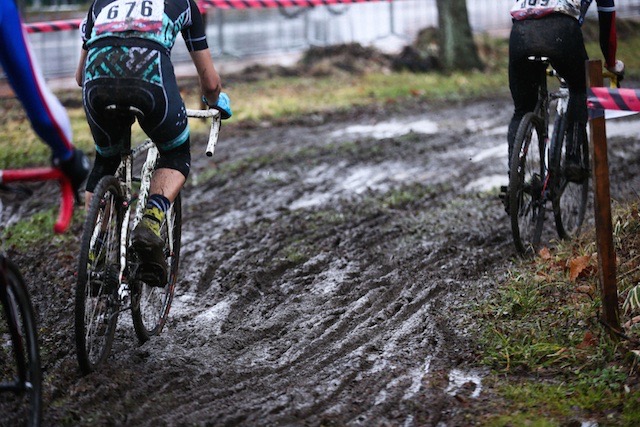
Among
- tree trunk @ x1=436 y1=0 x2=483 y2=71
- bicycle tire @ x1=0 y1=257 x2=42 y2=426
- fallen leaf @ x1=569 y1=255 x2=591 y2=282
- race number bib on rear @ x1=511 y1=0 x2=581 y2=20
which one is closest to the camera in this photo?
bicycle tire @ x1=0 y1=257 x2=42 y2=426

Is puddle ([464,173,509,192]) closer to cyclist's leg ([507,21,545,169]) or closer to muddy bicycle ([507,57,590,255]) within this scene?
muddy bicycle ([507,57,590,255])

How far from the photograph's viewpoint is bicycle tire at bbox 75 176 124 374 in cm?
414

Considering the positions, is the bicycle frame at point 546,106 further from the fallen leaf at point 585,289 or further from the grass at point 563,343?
the fallen leaf at point 585,289

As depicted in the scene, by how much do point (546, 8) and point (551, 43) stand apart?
23 centimetres

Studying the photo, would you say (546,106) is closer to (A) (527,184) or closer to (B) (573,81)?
(B) (573,81)

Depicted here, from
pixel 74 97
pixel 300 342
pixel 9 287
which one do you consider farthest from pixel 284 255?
pixel 74 97

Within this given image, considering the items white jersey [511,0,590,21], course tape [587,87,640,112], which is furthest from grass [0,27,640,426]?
white jersey [511,0,590,21]

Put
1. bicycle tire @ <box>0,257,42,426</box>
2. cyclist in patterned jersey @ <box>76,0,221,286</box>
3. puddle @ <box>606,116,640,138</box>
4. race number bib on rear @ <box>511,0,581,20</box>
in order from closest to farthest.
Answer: bicycle tire @ <box>0,257,42,426</box> < cyclist in patterned jersey @ <box>76,0,221,286</box> < race number bib on rear @ <box>511,0,581,20</box> < puddle @ <box>606,116,640,138</box>

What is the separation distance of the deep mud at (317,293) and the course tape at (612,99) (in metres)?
1.44

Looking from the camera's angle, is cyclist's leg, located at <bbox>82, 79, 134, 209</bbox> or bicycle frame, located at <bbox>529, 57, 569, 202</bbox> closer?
cyclist's leg, located at <bbox>82, 79, 134, 209</bbox>

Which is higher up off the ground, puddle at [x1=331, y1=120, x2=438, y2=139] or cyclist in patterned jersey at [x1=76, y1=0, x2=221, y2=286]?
cyclist in patterned jersey at [x1=76, y1=0, x2=221, y2=286]

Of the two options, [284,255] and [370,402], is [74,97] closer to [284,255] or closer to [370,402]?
[284,255]

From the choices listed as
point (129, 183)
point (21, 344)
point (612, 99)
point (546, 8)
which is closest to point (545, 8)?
point (546, 8)

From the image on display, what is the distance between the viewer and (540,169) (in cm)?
631
